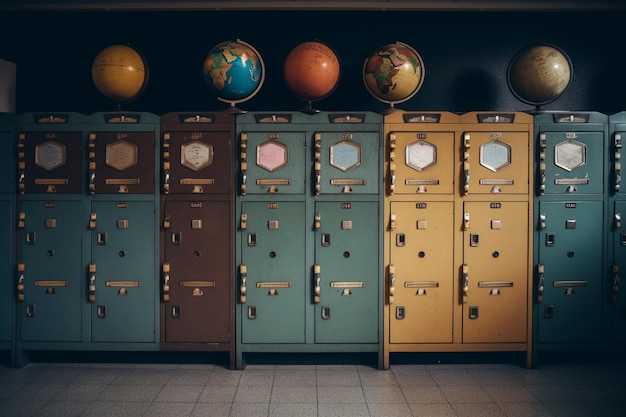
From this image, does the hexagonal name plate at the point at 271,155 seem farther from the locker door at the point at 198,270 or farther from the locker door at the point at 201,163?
the locker door at the point at 198,270

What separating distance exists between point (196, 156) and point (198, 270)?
0.93 m

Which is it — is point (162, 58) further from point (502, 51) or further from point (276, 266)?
point (502, 51)

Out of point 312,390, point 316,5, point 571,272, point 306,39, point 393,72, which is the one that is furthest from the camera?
point 306,39

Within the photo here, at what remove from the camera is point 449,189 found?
370 centimetres

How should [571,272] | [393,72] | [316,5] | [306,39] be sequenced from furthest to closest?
[306,39], [316,5], [571,272], [393,72]

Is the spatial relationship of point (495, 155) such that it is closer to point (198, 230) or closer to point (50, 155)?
point (198, 230)

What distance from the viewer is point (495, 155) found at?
12.1 feet

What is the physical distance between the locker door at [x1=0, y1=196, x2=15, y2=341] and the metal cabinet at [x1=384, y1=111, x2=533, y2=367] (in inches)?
121

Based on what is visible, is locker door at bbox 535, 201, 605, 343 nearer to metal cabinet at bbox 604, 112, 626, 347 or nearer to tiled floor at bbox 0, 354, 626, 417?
metal cabinet at bbox 604, 112, 626, 347

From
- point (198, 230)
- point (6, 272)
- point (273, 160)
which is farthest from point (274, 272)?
point (6, 272)

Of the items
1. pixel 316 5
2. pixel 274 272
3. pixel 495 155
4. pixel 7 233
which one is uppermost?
pixel 316 5

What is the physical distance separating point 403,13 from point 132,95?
101 inches

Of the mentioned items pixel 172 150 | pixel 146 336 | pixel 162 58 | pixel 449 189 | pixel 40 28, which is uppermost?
pixel 40 28

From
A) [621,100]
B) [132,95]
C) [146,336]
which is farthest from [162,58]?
[621,100]
